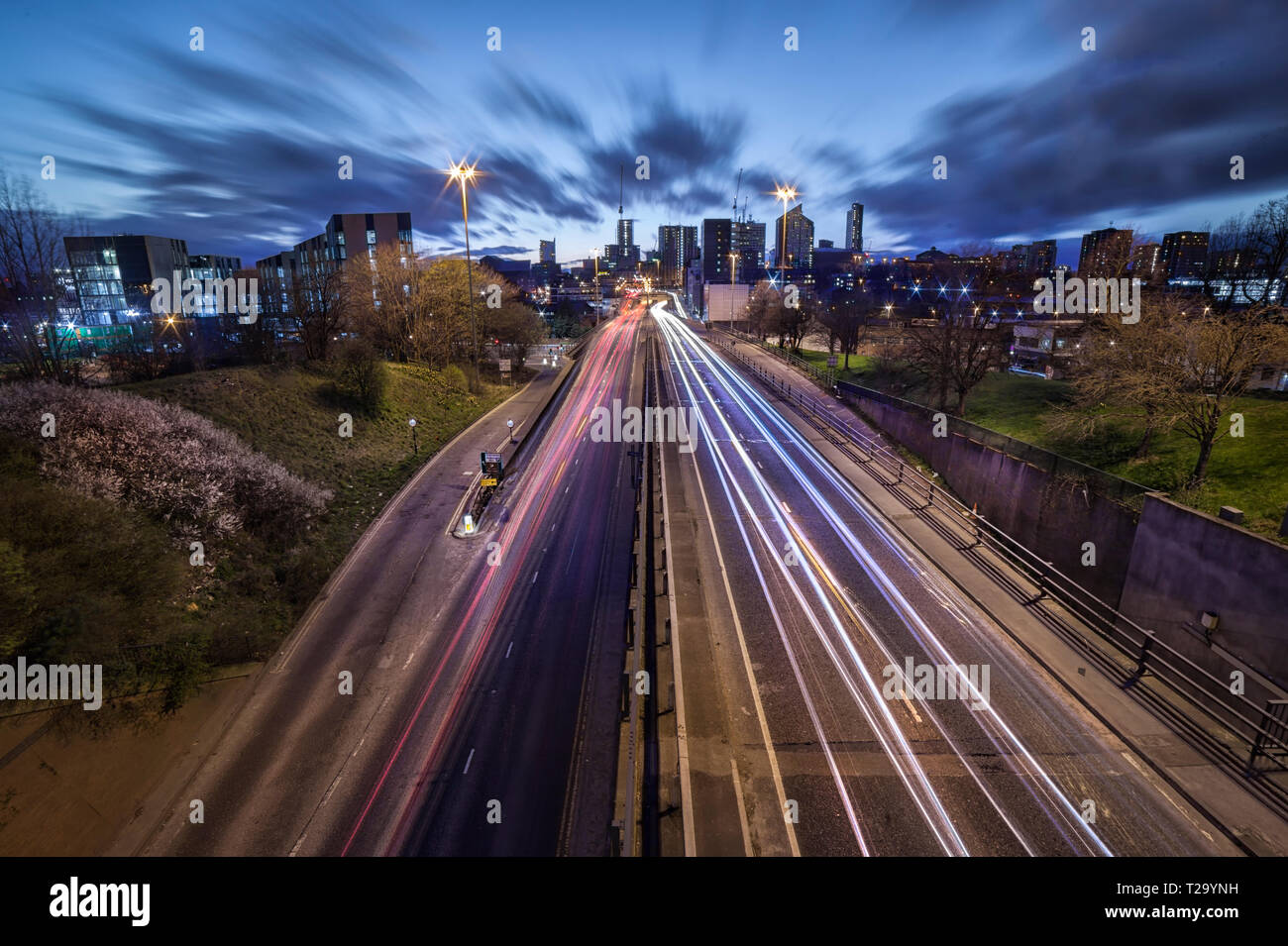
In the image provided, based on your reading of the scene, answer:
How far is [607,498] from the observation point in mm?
25250

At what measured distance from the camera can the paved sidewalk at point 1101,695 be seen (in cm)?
841

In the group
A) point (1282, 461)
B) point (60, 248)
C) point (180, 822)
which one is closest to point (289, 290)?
point (60, 248)

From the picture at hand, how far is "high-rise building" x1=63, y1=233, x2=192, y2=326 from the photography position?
7788cm

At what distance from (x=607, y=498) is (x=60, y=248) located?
28.7m

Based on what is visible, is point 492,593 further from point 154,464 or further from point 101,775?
point 154,464

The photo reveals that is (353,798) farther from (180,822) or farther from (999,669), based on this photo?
(999,669)

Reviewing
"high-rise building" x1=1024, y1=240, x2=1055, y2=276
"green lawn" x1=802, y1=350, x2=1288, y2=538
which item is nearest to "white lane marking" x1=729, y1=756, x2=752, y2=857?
"green lawn" x1=802, y1=350, x2=1288, y2=538

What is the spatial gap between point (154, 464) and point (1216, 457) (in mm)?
35781

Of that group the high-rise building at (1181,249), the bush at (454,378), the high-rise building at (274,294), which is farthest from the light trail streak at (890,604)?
the high-rise building at (1181,249)

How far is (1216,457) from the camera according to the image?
63.0ft

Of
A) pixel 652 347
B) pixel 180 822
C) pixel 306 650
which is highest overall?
pixel 652 347

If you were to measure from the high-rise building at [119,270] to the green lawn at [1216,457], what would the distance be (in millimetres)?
97546

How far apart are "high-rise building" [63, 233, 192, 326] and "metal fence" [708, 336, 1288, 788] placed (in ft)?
294

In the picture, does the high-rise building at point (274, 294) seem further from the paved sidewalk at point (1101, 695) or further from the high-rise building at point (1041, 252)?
the high-rise building at point (1041, 252)
